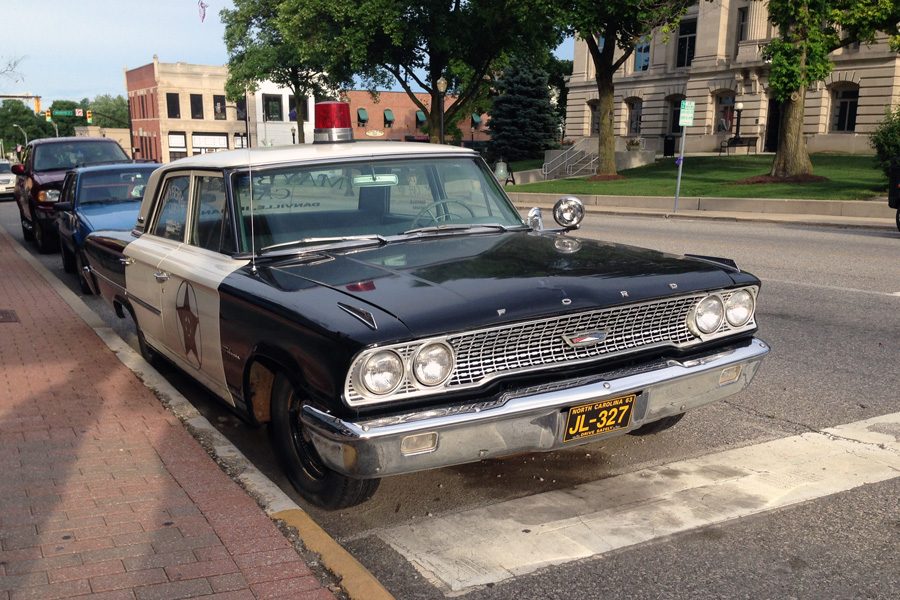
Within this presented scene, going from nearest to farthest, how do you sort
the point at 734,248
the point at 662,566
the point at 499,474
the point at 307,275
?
the point at 662,566 < the point at 307,275 < the point at 499,474 < the point at 734,248

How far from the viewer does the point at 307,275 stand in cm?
423

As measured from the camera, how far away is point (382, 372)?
11.4 feet

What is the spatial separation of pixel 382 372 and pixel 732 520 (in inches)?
69.0

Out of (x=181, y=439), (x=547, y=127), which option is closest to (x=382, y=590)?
(x=181, y=439)

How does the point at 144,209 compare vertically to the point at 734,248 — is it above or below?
above

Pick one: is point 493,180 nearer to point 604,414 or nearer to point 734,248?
point 604,414

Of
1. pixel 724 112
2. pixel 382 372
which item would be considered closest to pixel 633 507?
pixel 382 372

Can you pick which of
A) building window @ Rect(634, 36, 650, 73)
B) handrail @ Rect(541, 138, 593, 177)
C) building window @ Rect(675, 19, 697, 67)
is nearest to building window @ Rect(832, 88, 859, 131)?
building window @ Rect(675, 19, 697, 67)

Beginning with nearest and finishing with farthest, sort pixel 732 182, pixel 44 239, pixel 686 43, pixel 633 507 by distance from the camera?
pixel 633 507
pixel 44 239
pixel 732 182
pixel 686 43

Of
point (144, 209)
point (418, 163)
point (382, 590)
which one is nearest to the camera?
point (382, 590)

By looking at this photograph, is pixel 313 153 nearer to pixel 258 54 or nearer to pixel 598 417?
pixel 598 417

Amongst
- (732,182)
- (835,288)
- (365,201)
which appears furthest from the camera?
(732,182)

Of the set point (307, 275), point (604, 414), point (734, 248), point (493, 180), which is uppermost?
point (493, 180)

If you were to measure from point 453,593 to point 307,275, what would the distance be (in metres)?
1.68
